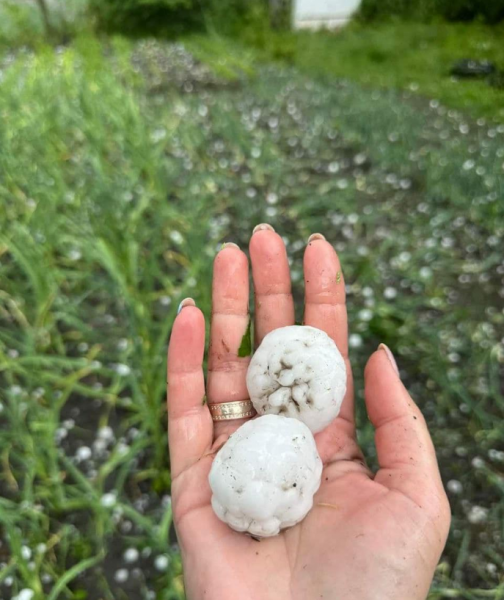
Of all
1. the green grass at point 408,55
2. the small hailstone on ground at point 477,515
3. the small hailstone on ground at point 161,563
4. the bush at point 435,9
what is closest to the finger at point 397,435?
the small hailstone on ground at point 477,515

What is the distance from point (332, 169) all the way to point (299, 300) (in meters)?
0.93

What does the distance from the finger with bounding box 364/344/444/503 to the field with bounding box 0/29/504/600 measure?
0.87ft

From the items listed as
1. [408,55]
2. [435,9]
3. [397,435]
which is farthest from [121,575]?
[408,55]

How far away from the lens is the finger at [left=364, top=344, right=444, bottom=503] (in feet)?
2.86

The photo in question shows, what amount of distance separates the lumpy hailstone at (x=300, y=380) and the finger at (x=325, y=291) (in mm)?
120

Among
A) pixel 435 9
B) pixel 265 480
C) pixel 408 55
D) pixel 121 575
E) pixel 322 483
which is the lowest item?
pixel 121 575

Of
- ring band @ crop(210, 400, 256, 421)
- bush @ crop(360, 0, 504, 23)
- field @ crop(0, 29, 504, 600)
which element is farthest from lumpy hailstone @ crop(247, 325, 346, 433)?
bush @ crop(360, 0, 504, 23)

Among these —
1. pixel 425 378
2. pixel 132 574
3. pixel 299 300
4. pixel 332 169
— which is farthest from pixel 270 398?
pixel 332 169

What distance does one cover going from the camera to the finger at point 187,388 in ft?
3.28

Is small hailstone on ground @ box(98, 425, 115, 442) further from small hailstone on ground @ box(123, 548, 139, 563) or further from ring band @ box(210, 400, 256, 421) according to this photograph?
ring band @ box(210, 400, 256, 421)

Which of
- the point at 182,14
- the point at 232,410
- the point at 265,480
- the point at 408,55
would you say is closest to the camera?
the point at 265,480

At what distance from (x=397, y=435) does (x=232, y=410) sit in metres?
0.33

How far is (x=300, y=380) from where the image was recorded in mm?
977

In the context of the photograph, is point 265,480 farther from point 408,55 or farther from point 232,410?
point 408,55
